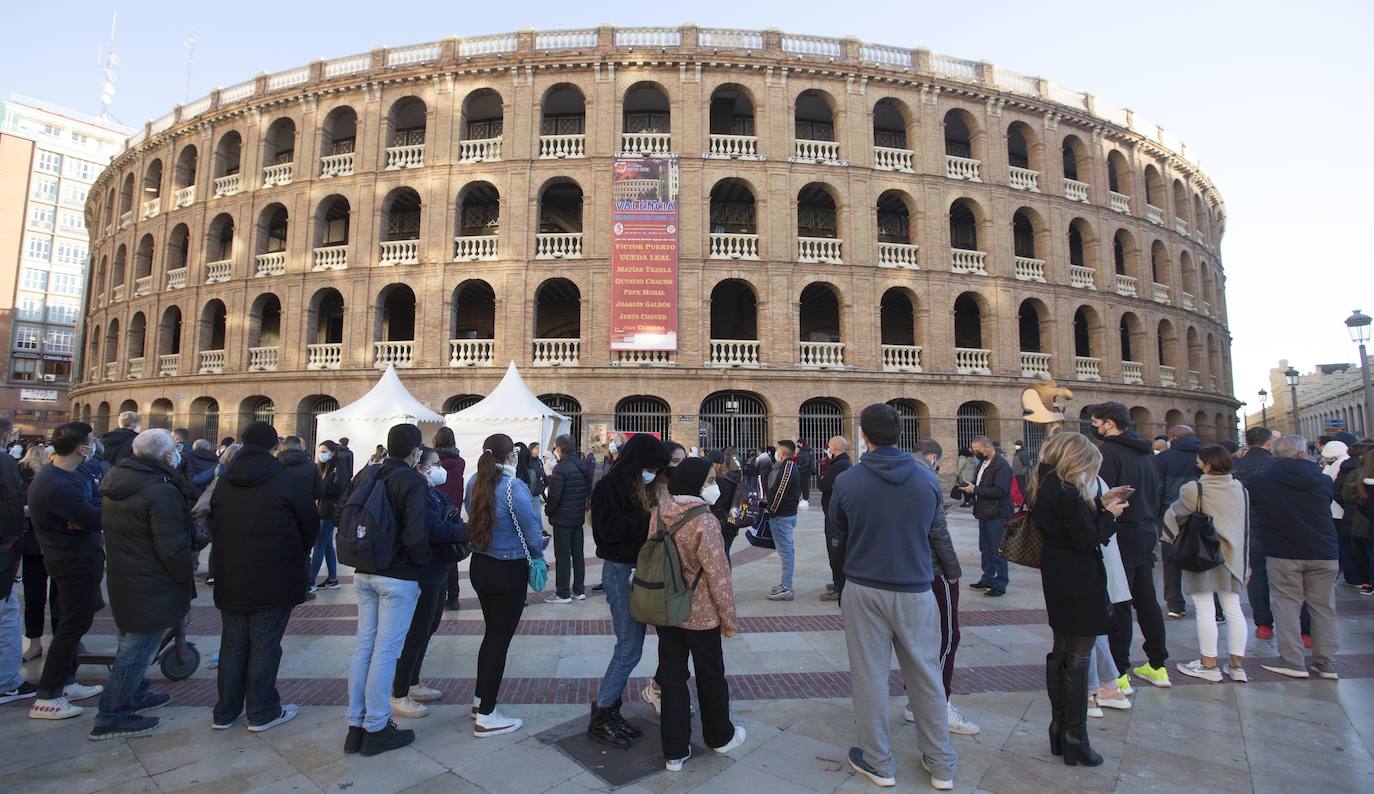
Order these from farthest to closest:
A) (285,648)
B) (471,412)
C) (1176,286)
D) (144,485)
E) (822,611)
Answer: (1176,286) < (471,412) < (822,611) < (285,648) < (144,485)

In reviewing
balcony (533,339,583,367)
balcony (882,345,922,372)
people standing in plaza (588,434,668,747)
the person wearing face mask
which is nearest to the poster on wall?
balcony (533,339,583,367)

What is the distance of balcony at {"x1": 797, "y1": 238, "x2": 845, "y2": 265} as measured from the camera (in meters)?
21.0

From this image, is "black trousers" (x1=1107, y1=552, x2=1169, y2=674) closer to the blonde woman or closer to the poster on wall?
the blonde woman

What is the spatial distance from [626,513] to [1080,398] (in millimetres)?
24105

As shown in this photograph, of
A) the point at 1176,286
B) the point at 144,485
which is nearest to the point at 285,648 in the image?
the point at 144,485

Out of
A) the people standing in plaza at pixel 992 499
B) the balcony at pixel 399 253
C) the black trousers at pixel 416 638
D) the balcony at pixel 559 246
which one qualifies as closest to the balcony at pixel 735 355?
the balcony at pixel 559 246

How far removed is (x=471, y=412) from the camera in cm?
1523

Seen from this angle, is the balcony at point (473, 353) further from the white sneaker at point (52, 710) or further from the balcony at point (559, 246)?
the white sneaker at point (52, 710)

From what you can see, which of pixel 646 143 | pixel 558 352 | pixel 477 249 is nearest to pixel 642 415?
pixel 558 352

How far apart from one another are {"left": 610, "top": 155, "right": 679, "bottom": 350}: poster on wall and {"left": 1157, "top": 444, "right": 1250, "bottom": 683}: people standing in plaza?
50.8 feet

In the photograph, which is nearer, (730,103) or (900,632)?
(900,632)

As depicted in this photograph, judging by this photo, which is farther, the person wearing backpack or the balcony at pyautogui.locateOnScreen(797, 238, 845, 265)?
the balcony at pyautogui.locateOnScreen(797, 238, 845, 265)

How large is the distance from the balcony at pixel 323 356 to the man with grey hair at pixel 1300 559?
2376 centimetres

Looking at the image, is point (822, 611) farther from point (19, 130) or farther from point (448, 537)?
point (19, 130)
